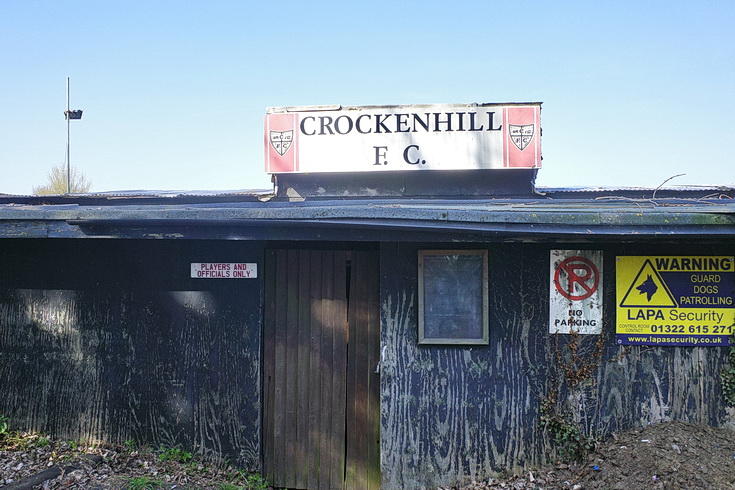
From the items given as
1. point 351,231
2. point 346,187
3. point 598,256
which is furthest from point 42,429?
point 598,256

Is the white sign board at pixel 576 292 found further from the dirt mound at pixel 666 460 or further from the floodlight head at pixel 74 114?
the floodlight head at pixel 74 114

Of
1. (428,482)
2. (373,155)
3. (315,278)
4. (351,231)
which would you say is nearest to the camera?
(351,231)

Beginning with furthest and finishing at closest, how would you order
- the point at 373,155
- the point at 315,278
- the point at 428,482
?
the point at 373,155, the point at 315,278, the point at 428,482

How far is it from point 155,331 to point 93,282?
86 centimetres

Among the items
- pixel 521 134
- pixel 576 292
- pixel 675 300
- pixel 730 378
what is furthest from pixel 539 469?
pixel 521 134

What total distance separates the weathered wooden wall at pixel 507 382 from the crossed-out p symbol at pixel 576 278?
0.12 metres

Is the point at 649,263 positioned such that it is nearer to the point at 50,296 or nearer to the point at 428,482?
the point at 428,482

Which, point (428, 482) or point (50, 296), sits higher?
point (50, 296)

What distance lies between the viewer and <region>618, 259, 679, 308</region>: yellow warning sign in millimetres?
5117

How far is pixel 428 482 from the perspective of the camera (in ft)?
17.3

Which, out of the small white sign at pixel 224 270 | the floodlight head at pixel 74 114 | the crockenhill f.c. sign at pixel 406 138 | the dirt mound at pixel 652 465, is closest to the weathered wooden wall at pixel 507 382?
the dirt mound at pixel 652 465

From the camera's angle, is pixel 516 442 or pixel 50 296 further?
pixel 50 296

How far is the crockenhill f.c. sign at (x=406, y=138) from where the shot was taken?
7.56 meters

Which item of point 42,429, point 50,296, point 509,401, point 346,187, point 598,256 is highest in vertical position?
point 346,187
